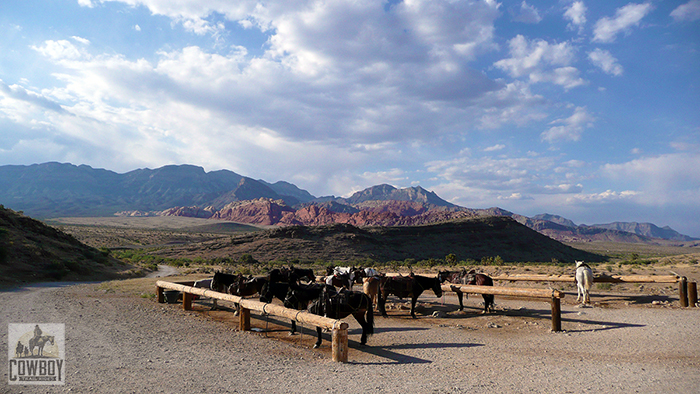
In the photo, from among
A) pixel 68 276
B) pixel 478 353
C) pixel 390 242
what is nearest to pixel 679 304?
pixel 478 353

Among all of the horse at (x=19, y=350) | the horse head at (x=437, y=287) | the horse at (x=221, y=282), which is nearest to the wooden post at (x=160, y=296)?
the horse at (x=221, y=282)

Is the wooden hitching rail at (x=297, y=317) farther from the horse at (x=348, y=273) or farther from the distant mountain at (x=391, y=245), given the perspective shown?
the distant mountain at (x=391, y=245)

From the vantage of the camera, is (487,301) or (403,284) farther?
(487,301)

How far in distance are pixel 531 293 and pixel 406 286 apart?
3.89m

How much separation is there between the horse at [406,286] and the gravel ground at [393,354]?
0.72 metres

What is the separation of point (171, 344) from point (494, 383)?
23.2ft

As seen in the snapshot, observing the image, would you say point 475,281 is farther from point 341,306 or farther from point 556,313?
point 341,306

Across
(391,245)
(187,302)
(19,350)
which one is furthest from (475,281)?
(391,245)

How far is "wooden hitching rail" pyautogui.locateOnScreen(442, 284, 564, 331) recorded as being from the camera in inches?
390

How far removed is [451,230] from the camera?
69.9 m

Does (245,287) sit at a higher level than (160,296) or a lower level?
higher

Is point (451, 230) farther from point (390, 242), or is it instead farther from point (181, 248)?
point (181, 248)

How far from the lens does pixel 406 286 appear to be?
12.6 meters

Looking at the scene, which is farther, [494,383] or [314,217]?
[314,217]
